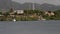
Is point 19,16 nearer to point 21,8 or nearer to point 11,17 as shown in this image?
point 11,17

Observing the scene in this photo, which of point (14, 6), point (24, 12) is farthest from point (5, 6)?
point (24, 12)

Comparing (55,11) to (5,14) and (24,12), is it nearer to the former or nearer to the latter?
(24,12)

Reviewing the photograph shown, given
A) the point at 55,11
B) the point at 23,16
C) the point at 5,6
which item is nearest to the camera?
the point at 23,16

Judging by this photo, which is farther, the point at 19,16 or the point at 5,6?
the point at 5,6

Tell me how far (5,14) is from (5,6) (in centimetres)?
227

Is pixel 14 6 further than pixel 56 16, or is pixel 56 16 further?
pixel 14 6

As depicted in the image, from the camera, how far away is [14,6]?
65.2 ft

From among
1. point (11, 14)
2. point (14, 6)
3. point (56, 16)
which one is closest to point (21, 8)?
point (14, 6)

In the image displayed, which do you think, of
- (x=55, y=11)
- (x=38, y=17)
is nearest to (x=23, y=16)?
(x=38, y=17)

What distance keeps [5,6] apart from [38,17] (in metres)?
3.15

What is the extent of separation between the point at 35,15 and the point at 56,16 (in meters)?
1.53

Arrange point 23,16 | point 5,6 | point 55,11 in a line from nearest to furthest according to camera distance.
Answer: point 23,16
point 55,11
point 5,6

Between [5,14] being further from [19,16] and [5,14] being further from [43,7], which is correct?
[43,7]

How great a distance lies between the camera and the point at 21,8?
19859 millimetres
